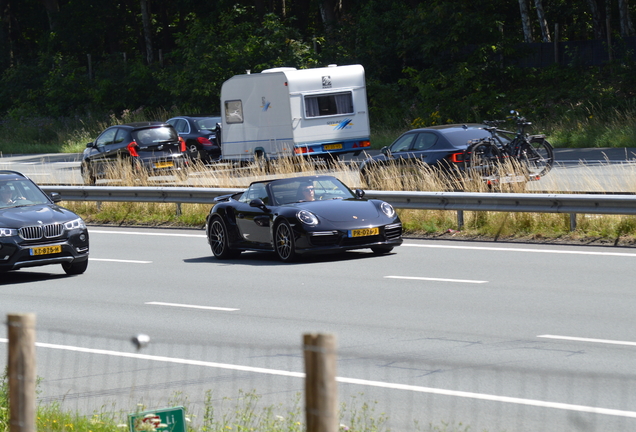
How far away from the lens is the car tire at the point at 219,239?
15268 mm

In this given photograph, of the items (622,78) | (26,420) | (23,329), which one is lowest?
(26,420)

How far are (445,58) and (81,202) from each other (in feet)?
67.1

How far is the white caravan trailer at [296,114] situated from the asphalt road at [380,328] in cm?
1245

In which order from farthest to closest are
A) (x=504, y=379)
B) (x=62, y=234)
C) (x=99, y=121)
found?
(x=99, y=121) < (x=62, y=234) < (x=504, y=379)

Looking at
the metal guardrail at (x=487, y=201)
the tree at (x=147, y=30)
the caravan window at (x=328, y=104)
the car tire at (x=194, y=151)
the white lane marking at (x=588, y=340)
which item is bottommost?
the white lane marking at (x=588, y=340)

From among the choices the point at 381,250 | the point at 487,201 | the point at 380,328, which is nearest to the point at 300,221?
the point at 381,250

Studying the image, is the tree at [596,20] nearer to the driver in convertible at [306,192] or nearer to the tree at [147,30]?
the tree at [147,30]

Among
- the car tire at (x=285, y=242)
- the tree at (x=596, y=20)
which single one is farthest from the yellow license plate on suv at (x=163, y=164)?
the tree at (x=596, y=20)

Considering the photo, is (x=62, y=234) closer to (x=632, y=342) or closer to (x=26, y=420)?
(x=632, y=342)

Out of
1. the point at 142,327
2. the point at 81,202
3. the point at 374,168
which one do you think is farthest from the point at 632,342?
the point at 81,202

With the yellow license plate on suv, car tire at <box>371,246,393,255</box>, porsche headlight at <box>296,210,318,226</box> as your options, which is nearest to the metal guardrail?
car tire at <box>371,246,393,255</box>

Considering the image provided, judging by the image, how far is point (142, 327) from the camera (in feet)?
31.8

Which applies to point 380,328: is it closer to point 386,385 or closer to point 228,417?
point 386,385

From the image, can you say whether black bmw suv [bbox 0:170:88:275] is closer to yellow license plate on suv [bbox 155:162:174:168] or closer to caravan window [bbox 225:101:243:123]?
yellow license plate on suv [bbox 155:162:174:168]
